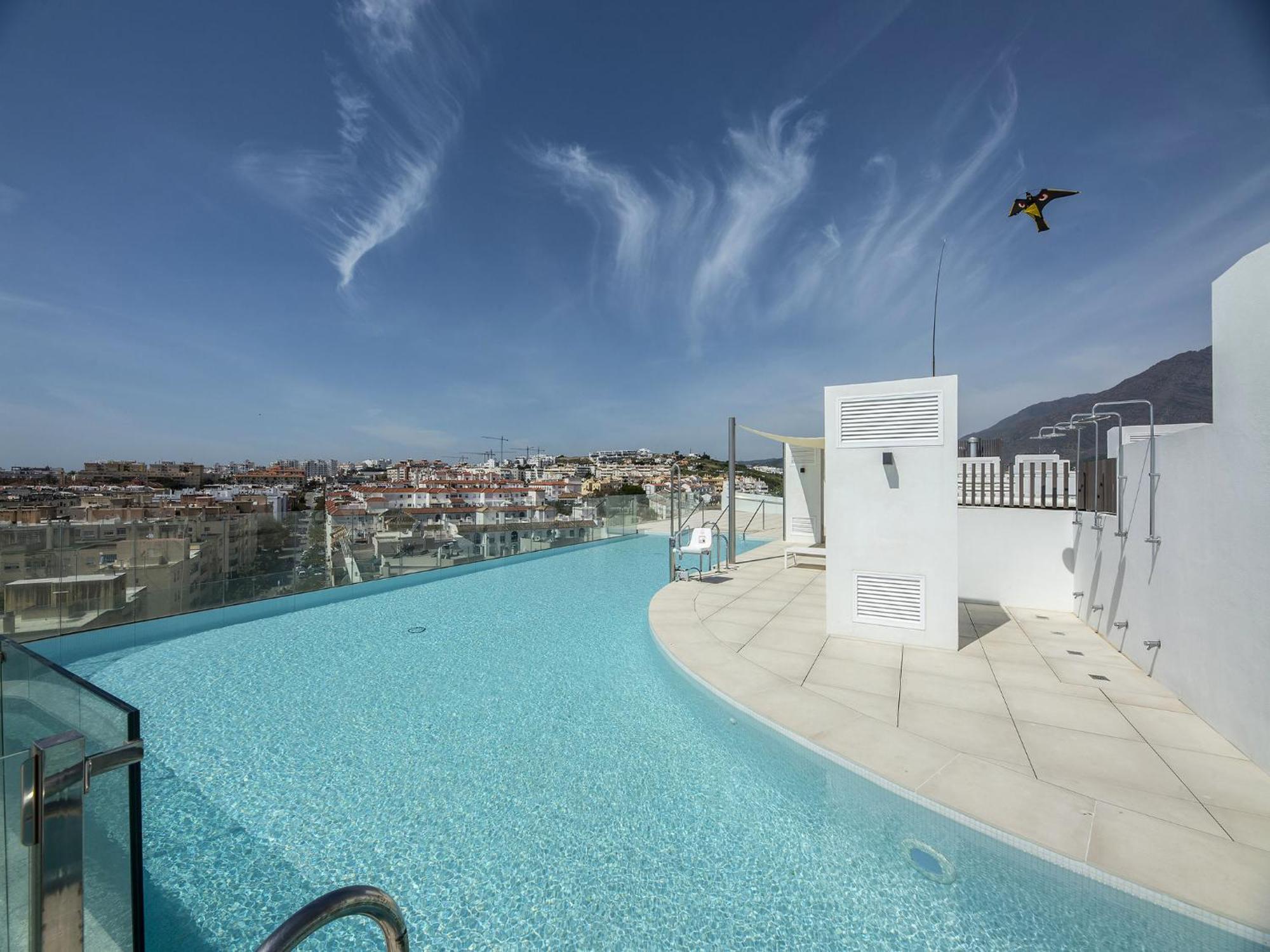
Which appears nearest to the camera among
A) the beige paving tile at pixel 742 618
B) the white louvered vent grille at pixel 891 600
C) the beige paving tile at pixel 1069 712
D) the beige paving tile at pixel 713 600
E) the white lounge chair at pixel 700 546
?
the beige paving tile at pixel 1069 712

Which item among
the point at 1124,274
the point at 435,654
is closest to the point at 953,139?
the point at 1124,274

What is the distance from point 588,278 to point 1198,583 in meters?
18.5

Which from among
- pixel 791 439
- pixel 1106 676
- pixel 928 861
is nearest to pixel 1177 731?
pixel 1106 676

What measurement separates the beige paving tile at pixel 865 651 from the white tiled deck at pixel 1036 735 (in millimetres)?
20

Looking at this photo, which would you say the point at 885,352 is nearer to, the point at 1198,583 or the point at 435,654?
the point at 1198,583

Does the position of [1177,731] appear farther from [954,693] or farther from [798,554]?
[798,554]

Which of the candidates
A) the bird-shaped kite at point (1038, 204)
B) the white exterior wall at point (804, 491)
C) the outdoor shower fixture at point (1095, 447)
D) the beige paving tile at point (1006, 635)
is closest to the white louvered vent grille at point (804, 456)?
the white exterior wall at point (804, 491)

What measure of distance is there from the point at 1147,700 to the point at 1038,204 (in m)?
7.03

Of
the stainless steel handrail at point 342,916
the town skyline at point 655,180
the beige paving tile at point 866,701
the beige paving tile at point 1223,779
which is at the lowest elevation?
the beige paving tile at point 866,701

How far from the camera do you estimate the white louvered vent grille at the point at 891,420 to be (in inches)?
197

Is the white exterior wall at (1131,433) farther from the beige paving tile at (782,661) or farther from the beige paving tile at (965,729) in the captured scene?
the beige paving tile at (782,661)

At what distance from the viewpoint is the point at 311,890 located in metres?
2.50

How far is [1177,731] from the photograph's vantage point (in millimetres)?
3398

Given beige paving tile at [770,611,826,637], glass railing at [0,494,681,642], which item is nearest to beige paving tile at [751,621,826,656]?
beige paving tile at [770,611,826,637]
